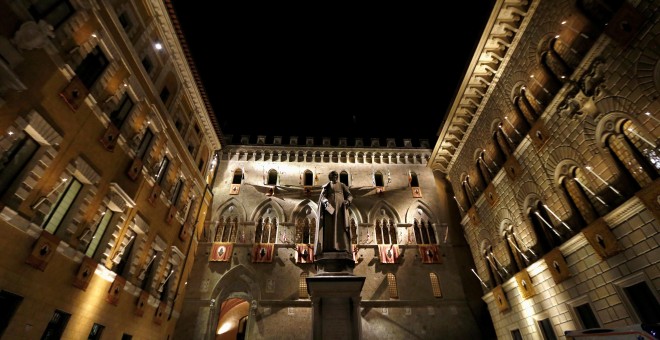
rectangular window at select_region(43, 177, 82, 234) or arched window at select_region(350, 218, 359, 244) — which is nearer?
rectangular window at select_region(43, 177, 82, 234)

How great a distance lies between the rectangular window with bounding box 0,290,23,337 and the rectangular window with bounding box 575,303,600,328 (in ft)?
70.4

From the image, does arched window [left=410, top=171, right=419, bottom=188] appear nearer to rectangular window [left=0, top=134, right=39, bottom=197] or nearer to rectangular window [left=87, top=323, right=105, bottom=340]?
rectangular window [left=87, top=323, right=105, bottom=340]

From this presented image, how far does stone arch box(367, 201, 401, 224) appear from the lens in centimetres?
2633

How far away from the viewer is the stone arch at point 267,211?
84.1 ft

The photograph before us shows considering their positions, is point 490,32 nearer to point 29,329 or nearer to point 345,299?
point 345,299

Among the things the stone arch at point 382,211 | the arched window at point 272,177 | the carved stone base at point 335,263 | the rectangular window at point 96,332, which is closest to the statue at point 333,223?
the carved stone base at point 335,263

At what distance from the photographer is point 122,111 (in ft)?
50.2

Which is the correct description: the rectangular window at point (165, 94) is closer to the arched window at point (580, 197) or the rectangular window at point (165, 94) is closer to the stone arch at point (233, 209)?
the stone arch at point (233, 209)

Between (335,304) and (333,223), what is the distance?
118 inches

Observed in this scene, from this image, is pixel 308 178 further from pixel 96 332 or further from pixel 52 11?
pixel 52 11

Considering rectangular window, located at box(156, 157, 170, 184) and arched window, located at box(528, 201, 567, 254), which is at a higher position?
rectangular window, located at box(156, 157, 170, 184)

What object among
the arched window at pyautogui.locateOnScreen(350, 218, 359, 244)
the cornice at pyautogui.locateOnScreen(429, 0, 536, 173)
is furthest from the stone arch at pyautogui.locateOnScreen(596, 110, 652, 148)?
the arched window at pyautogui.locateOnScreen(350, 218, 359, 244)

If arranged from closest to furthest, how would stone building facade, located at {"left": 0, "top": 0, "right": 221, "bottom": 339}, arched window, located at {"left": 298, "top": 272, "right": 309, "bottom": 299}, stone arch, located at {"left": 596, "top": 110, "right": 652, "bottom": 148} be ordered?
stone building facade, located at {"left": 0, "top": 0, "right": 221, "bottom": 339} → stone arch, located at {"left": 596, "top": 110, "right": 652, "bottom": 148} → arched window, located at {"left": 298, "top": 272, "right": 309, "bottom": 299}

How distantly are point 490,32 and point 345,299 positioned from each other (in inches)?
690
